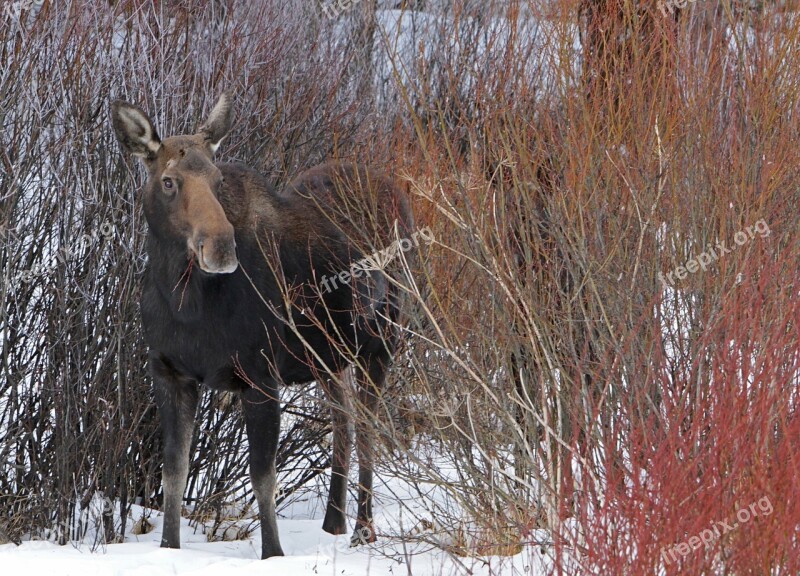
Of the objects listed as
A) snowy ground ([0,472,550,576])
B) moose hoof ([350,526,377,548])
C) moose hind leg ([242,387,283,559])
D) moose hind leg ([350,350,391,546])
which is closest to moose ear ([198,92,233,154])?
moose hind leg ([242,387,283,559])

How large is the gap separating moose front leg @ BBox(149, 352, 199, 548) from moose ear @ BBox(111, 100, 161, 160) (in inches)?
40.5

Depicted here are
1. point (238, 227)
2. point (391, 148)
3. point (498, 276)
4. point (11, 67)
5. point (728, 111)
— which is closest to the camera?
point (498, 276)

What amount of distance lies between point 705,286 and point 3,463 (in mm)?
4033

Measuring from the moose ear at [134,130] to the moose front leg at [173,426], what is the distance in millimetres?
1028

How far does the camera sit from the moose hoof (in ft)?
19.6

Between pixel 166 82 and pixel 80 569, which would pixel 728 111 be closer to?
pixel 166 82

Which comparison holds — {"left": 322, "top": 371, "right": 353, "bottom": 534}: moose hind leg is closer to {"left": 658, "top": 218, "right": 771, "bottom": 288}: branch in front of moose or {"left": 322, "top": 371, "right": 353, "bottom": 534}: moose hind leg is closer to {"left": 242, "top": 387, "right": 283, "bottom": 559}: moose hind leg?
{"left": 242, "top": 387, "right": 283, "bottom": 559}: moose hind leg

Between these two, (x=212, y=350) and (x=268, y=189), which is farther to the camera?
(x=268, y=189)

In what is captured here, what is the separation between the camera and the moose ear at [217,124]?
5.46 metres

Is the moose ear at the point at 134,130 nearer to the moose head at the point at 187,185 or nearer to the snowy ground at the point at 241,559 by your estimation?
the moose head at the point at 187,185

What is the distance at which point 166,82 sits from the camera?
6512 mm

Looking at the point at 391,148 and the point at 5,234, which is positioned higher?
the point at 391,148

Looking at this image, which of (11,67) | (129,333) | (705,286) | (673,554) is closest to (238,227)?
(129,333)

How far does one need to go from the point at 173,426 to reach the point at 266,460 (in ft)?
1.67
